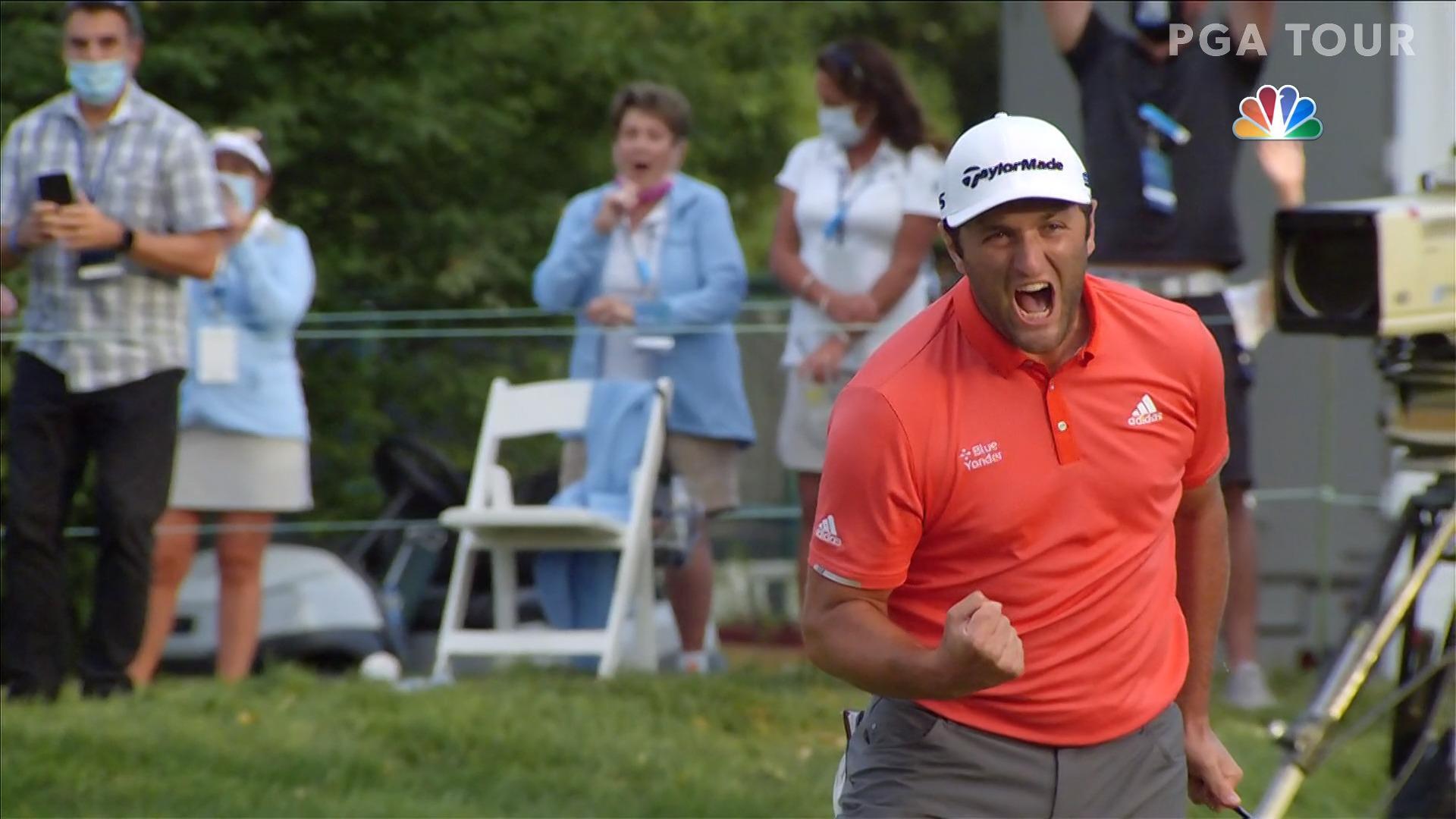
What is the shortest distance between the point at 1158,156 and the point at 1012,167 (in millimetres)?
3977

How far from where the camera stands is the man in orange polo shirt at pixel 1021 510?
3.79 metres

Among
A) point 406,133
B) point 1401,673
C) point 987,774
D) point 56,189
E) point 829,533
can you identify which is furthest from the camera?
point 406,133

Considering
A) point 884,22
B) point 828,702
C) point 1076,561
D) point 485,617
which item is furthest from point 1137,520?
point 884,22

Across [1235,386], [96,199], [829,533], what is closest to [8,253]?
[96,199]

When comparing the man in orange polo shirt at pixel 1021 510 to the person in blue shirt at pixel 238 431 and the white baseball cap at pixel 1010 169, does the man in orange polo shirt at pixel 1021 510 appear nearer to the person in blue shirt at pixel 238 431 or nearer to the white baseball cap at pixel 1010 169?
the white baseball cap at pixel 1010 169

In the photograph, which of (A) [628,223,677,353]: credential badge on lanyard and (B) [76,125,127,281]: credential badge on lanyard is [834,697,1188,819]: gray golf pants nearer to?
(B) [76,125,127,281]: credential badge on lanyard

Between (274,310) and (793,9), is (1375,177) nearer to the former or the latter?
(793,9)

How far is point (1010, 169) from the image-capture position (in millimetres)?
3760

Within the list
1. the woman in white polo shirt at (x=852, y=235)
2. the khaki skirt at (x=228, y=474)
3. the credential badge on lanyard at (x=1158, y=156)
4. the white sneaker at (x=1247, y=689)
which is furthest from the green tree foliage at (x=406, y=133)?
the white sneaker at (x=1247, y=689)

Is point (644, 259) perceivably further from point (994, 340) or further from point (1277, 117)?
point (994, 340)

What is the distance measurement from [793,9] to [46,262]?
716cm

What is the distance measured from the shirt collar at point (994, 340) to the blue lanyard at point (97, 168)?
4.36 meters

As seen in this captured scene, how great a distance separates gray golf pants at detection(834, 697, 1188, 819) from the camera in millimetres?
3961

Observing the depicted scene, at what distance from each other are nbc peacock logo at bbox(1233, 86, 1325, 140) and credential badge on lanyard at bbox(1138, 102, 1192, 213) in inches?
11.3
